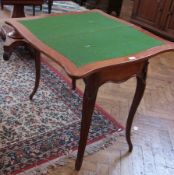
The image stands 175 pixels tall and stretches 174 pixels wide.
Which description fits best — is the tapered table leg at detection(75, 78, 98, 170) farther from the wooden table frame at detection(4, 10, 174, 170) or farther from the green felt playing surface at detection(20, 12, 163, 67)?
the green felt playing surface at detection(20, 12, 163, 67)

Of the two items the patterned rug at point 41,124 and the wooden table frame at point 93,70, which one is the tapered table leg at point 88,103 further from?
the patterned rug at point 41,124

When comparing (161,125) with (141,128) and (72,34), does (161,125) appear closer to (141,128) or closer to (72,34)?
(141,128)

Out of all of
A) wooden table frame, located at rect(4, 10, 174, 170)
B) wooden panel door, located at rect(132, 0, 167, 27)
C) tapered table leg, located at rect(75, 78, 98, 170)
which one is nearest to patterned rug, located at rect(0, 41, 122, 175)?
wooden table frame, located at rect(4, 10, 174, 170)

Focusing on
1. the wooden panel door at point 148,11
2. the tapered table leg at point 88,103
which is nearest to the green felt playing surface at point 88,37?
the tapered table leg at point 88,103

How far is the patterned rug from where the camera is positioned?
5.30 feet

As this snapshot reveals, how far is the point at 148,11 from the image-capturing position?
3820 mm

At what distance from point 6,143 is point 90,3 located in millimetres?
3649

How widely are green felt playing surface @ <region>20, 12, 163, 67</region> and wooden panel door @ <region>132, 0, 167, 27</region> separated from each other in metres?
2.25

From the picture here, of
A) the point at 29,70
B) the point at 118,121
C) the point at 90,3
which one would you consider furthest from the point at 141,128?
the point at 90,3

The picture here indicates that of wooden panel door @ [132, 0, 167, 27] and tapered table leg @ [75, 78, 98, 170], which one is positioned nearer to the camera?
tapered table leg @ [75, 78, 98, 170]

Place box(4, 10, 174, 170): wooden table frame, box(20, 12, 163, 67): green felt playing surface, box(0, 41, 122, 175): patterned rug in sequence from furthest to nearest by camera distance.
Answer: box(0, 41, 122, 175): patterned rug, box(20, 12, 163, 67): green felt playing surface, box(4, 10, 174, 170): wooden table frame

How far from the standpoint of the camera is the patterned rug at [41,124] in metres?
1.62

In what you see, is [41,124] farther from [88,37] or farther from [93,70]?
[93,70]

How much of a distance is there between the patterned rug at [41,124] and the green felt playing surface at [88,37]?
763 mm
